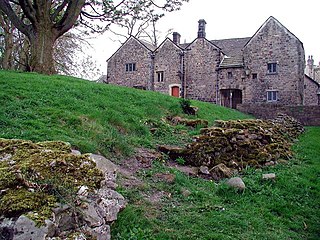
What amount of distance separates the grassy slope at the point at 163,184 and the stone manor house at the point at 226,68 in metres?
20.7

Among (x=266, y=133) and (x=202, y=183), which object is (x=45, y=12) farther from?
(x=202, y=183)

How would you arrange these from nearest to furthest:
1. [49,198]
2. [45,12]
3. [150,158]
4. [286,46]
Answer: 1. [49,198]
2. [150,158]
3. [45,12]
4. [286,46]

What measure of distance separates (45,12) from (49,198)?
1522cm

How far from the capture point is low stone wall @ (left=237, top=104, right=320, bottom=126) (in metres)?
23.5

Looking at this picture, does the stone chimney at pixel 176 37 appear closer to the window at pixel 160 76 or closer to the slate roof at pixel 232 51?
the slate roof at pixel 232 51

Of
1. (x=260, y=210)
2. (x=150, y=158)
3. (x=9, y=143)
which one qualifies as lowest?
(x=260, y=210)

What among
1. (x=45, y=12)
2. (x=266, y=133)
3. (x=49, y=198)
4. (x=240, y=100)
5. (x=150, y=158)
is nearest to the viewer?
(x=49, y=198)

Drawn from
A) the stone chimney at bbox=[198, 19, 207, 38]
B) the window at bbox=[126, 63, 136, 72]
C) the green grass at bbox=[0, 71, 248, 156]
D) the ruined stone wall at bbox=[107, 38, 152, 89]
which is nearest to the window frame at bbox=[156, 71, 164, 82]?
the ruined stone wall at bbox=[107, 38, 152, 89]

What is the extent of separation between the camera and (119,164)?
6.86 metres

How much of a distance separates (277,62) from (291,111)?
337 inches

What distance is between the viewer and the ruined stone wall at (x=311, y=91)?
34.3 m

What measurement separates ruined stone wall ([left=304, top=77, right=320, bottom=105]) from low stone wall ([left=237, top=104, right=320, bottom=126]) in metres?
11.3

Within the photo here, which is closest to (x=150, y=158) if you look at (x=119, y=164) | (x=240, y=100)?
(x=119, y=164)

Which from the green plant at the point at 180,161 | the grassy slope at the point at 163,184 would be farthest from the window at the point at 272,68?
the green plant at the point at 180,161
